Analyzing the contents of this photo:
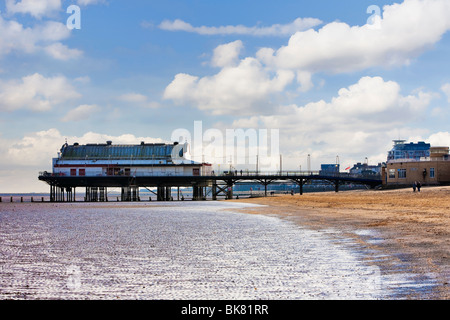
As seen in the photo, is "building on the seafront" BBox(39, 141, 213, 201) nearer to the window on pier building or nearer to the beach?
the window on pier building

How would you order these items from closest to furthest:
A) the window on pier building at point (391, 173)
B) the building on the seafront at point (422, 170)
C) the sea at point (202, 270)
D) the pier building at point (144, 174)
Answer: the sea at point (202, 270), the building on the seafront at point (422, 170), the window on pier building at point (391, 173), the pier building at point (144, 174)

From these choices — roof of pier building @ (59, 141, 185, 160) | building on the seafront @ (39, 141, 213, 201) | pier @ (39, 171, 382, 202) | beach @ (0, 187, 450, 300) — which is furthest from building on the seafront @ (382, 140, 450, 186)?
beach @ (0, 187, 450, 300)

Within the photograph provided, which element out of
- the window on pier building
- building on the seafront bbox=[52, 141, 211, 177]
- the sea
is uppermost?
building on the seafront bbox=[52, 141, 211, 177]

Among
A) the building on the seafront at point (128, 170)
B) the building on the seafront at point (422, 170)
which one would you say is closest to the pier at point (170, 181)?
Result: the building on the seafront at point (128, 170)

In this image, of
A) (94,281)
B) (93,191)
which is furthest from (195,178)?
(94,281)

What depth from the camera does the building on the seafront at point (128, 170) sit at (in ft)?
304

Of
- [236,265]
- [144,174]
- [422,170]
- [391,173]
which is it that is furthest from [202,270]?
[144,174]

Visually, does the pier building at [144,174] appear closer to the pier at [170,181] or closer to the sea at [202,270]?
the pier at [170,181]

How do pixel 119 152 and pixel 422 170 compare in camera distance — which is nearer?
pixel 422 170

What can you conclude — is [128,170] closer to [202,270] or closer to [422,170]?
[422,170]

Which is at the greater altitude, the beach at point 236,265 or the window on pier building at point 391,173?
the window on pier building at point 391,173

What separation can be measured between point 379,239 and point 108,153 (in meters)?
84.3

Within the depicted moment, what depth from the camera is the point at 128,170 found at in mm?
94438

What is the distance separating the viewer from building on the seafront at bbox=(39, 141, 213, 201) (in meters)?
92.8
